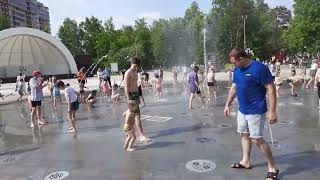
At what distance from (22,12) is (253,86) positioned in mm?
177001

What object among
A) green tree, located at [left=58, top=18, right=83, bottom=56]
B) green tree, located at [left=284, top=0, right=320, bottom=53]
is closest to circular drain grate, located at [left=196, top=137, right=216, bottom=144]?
green tree, located at [left=284, top=0, right=320, bottom=53]

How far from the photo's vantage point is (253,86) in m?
5.87

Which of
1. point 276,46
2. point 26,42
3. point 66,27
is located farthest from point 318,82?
point 66,27

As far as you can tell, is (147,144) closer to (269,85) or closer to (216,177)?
(216,177)

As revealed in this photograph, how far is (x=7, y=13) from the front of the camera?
151 metres

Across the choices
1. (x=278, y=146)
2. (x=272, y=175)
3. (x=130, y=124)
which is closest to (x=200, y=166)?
(x=272, y=175)

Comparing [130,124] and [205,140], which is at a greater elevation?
[130,124]

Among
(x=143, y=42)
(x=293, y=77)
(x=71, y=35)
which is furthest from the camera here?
(x=71, y=35)

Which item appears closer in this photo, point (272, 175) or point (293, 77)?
point (272, 175)

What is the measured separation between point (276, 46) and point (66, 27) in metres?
48.1

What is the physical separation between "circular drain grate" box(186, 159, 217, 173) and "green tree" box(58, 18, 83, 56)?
89.4 meters

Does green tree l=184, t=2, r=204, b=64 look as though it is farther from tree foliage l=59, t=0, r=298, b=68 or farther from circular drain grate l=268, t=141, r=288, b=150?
circular drain grate l=268, t=141, r=288, b=150

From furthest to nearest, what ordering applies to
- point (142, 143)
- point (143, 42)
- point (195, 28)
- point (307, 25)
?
point (143, 42) < point (195, 28) < point (307, 25) < point (142, 143)

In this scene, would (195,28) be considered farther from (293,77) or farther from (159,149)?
(159,149)
